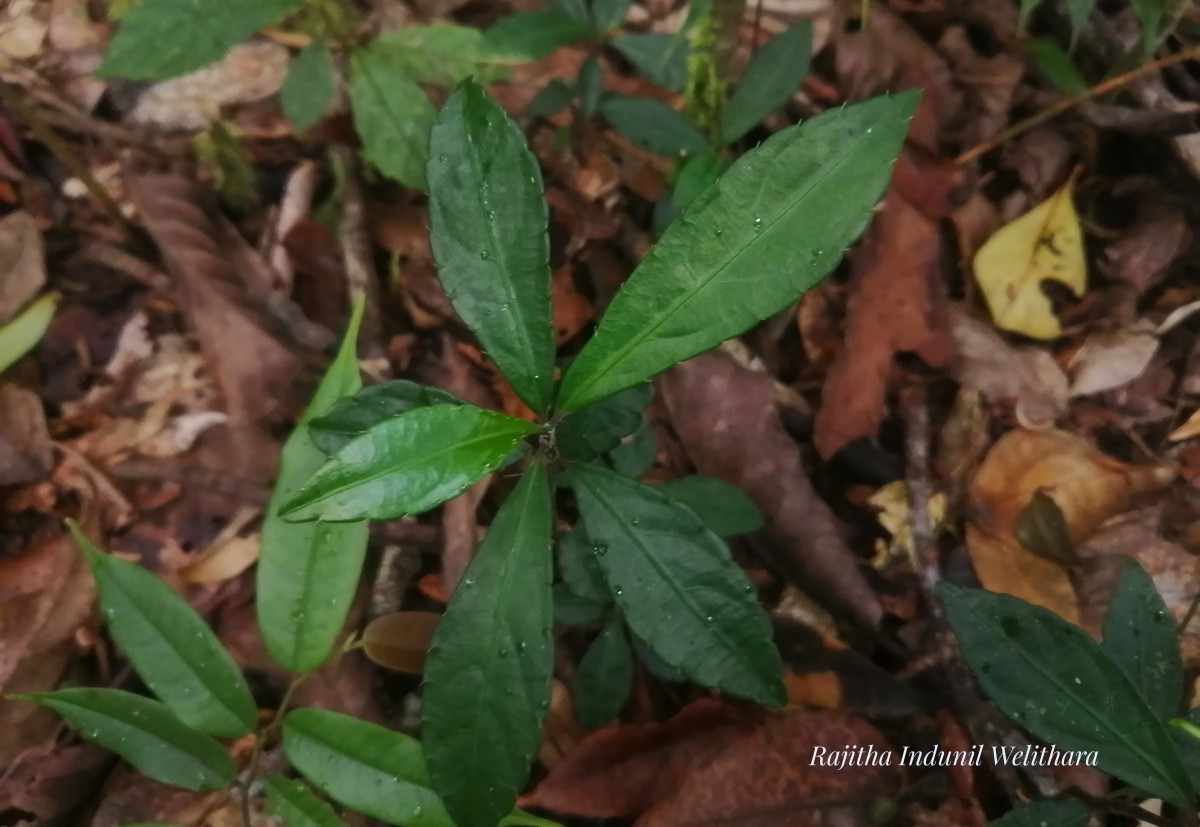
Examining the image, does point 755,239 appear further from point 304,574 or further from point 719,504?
point 304,574

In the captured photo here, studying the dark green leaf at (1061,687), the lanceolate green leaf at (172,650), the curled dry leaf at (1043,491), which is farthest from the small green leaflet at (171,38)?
the curled dry leaf at (1043,491)

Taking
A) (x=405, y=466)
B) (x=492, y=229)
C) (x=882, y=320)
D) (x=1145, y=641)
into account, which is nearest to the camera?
(x=405, y=466)

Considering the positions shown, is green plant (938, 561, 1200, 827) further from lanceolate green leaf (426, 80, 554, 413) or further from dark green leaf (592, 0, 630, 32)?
dark green leaf (592, 0, 630, 32)

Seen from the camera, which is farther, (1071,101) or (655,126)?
(1071,101)

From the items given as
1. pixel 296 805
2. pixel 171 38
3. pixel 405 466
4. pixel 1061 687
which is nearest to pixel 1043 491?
pixel 1061 687

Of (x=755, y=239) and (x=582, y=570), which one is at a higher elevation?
(x=755, y=239)

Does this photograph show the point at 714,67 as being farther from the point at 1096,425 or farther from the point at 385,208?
the point at 1096,425

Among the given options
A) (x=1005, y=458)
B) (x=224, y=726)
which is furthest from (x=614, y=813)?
(x=1005, y=458)
